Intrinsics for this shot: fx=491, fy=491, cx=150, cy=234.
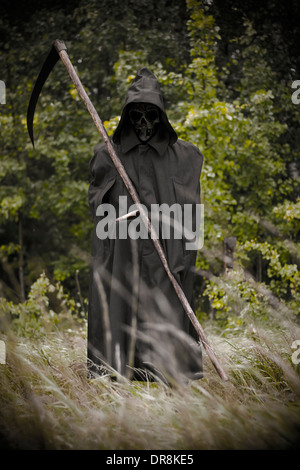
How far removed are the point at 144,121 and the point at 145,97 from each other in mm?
202

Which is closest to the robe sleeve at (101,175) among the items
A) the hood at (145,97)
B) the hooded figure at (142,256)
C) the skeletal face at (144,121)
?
the hooded figure at (142,256)

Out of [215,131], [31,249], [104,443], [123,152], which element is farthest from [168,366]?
[31,249]

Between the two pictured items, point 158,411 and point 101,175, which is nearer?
point 158,411

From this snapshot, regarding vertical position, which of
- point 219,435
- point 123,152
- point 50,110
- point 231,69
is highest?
point 231,69

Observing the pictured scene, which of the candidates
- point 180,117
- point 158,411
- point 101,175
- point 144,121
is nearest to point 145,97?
point 144,121

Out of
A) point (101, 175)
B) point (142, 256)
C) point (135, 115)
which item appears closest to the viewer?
point (142, 256)

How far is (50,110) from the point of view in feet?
24.4

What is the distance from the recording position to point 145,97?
333 cm

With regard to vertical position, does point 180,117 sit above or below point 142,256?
above

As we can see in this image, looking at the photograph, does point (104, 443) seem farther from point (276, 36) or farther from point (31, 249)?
point (31, 249)

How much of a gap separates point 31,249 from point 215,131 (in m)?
5.06

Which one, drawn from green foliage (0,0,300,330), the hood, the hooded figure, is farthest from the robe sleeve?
green foliage (0,0,300,330)

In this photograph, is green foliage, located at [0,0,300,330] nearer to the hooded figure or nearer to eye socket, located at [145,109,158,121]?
eye socket, located at [145,109,158,121]

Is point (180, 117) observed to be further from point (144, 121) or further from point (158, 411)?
point (158, 411)
